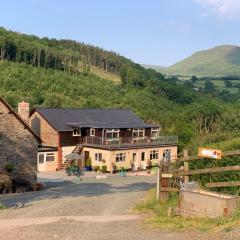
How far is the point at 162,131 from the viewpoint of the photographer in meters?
76.9

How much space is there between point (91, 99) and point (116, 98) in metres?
11.4

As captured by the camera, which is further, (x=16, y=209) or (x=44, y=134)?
(x=44, y=134)

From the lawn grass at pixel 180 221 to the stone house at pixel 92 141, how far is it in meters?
39.4

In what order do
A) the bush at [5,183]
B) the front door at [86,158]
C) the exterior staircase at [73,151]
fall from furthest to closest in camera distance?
the front door at [86,158]
the exterior staircase at [73,151]
the bush at [5,183]

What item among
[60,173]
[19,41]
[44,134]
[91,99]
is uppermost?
[19,41]

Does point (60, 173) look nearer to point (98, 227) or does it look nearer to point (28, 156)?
point (28, 156)

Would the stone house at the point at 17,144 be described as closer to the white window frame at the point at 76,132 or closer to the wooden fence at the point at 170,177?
the wooden fence at the point at 170,177

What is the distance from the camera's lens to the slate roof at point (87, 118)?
59125mm

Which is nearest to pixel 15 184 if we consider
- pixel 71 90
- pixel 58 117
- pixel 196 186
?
pixel 196 186

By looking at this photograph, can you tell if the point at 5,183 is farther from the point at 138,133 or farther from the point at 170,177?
the point at 138,133

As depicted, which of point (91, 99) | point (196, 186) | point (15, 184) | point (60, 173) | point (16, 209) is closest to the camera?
point (196, 186)

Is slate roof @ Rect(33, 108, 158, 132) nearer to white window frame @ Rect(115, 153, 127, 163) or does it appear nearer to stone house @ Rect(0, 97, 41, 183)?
white window frame @ Rect(115, 153, 127, 163)

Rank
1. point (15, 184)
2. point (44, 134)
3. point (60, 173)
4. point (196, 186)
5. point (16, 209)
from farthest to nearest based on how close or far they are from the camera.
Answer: point (44, 134) → point (60, 173) → point (15, 184) → point (16, 209) → point (196, 186)

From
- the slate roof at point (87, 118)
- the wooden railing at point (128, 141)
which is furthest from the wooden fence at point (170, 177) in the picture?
the slate roof at point (87, 118)
